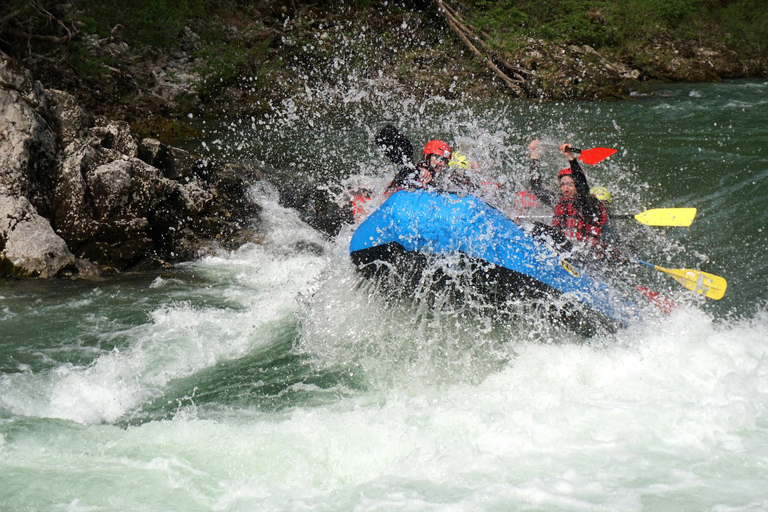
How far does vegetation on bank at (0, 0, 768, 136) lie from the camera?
34.6 feet

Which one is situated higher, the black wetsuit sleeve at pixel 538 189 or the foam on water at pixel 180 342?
the black wetsuit sleeve at pixel 538 189

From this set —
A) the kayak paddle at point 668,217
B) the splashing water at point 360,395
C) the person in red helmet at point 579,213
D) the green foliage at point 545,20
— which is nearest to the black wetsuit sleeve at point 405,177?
the splashing water at point 360,395

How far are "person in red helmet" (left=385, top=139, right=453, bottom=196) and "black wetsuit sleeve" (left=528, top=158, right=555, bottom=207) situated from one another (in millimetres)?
1283

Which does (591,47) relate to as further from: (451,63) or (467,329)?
(467,329)

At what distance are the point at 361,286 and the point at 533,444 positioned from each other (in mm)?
1802

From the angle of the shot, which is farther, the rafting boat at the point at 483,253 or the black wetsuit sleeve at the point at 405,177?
the black wetsuit sleeve at the point at 405,177

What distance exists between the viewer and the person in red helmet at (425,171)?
15.5 ft

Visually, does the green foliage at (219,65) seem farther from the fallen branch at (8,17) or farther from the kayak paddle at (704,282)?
the kayak paddle at (704,282)

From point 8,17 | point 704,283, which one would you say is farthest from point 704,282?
point 8,17

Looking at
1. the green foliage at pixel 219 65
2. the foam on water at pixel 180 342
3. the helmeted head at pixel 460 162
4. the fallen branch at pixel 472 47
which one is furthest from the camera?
the fallen branch at pixel 472 47

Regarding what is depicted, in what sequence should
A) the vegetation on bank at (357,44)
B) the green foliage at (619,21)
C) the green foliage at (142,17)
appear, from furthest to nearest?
the green foliage at (619,21) < the green foliage at (142,17) < the vegetation on bank at (357,44)

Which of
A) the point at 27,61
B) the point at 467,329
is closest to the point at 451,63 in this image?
the point at 27,61

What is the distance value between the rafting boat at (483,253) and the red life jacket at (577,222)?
849mm

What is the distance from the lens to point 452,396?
3635 millimetres
